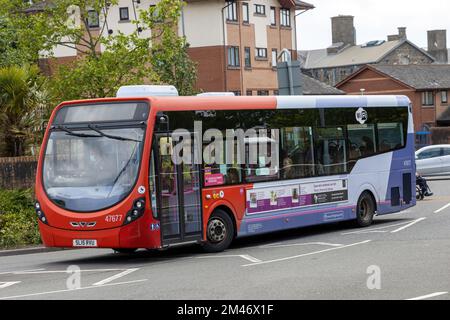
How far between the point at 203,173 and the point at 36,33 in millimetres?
17498

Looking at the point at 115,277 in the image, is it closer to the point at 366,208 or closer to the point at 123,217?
the point at 123,217

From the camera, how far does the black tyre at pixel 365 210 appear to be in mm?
24125

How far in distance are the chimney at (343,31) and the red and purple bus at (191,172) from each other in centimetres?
9365

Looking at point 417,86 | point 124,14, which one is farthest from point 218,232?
point 417,86

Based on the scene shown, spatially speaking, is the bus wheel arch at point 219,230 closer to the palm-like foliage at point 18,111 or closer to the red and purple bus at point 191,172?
the red and purple bus at point 191,172

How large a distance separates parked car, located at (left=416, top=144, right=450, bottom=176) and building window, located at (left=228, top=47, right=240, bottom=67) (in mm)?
19213

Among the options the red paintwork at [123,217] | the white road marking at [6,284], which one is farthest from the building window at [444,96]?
the white road marking at [6,284]

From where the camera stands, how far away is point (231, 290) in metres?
13.4

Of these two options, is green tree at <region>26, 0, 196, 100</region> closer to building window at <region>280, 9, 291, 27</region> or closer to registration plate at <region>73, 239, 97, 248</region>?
registration plate at <region>73, 239, 97, 248</region>

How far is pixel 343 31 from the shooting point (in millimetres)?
116250

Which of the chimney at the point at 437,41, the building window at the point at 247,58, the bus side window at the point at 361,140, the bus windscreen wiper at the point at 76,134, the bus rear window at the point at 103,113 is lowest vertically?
the bus side window at the point at 361,140

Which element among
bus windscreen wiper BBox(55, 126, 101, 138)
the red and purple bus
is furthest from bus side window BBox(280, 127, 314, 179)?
bus windscreen wiper BBox(55, 126, 101, 138)

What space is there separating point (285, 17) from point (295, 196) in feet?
163
